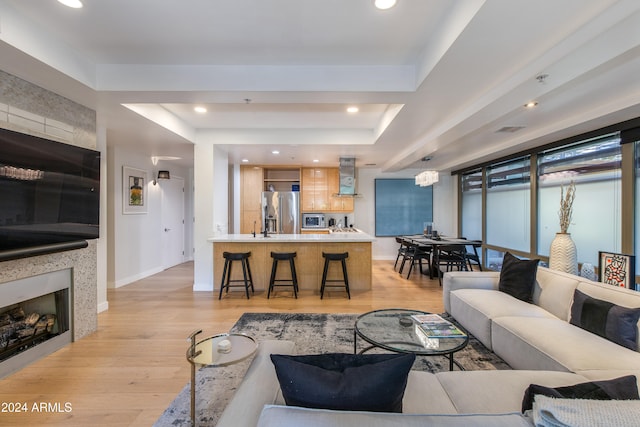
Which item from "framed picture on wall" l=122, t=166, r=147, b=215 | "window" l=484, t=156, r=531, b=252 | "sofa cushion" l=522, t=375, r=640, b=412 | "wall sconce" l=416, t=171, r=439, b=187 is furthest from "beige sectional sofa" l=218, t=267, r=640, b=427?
"framed picture on wall" l=122, t=166, r=147, b=215

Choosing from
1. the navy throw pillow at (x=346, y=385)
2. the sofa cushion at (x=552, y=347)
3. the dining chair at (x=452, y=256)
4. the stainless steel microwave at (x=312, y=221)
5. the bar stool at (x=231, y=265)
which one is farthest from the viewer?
the stainless steel microwave at (x=312, y=221)

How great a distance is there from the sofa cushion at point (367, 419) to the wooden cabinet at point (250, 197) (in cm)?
633

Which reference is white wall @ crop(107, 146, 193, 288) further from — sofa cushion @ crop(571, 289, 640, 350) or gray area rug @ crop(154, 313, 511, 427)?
sofa cushion @ crop(571, 289, 640, 350)

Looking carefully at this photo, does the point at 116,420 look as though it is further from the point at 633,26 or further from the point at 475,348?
the point at 633,26

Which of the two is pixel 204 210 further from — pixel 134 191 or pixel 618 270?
pixel 618 270

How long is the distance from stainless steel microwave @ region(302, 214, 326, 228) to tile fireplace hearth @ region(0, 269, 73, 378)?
4953 mm

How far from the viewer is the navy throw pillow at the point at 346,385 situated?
992 mm

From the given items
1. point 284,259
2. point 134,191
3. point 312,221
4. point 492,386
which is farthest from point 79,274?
point 312,221

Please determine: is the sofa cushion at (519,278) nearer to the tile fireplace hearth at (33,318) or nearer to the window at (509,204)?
the window at (509,204)

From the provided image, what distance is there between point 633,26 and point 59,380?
4.81 metres

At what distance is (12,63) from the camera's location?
2.20 meters

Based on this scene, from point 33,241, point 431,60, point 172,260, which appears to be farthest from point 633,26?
point 172,260

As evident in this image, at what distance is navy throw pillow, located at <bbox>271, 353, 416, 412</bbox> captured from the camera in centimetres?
99

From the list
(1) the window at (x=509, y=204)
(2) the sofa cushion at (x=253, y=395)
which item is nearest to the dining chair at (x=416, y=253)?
(1) the window at (x=509, y=204)
